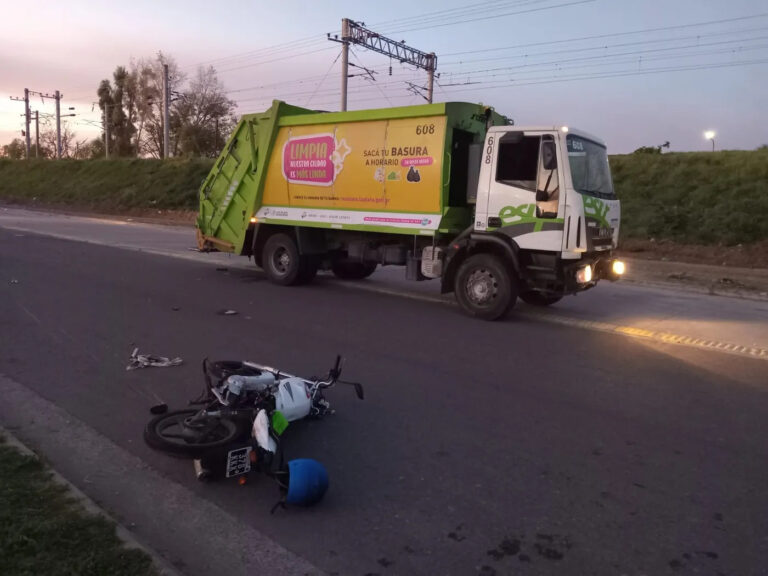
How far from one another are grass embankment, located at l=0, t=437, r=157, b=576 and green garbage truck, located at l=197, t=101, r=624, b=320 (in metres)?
6.44

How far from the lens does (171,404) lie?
5129 millimetres

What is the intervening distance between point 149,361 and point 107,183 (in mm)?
45468

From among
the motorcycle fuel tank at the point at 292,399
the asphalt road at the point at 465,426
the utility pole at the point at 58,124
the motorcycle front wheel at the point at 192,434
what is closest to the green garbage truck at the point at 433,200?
the asphalt road at the point at 465,426

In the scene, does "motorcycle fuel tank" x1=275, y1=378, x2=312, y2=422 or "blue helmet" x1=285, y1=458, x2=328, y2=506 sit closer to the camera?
"blue helmet" x1=285, y1=458, x2=328, y2=506

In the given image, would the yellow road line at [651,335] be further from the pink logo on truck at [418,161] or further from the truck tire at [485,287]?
the pink logo on truck at [418,161]

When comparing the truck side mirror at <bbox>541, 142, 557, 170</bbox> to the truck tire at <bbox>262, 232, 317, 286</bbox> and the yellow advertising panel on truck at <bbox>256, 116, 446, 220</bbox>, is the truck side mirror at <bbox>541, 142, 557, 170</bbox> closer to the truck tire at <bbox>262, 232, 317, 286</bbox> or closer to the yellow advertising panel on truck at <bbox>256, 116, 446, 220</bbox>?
the yellow advertising panel on truck at <bbox>256, 116, 446, 220</bbox>

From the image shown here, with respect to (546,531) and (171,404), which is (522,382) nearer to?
(546,531)

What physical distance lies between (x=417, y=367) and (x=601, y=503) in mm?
2932

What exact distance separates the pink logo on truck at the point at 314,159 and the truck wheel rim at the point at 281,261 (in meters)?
1.34

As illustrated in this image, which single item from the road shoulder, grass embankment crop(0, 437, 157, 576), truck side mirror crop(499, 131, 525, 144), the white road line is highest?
truck side mirror crop(499, 131, 525, 144)

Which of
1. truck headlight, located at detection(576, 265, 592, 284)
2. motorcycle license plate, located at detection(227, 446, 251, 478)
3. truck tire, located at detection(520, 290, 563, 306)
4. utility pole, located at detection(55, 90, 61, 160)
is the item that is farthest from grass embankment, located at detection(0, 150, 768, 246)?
utility pole, located at detection(55, 90, 61, 160)

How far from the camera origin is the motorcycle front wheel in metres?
3.91

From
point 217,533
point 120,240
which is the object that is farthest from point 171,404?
point 120,240

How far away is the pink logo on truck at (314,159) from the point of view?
34.9ft
